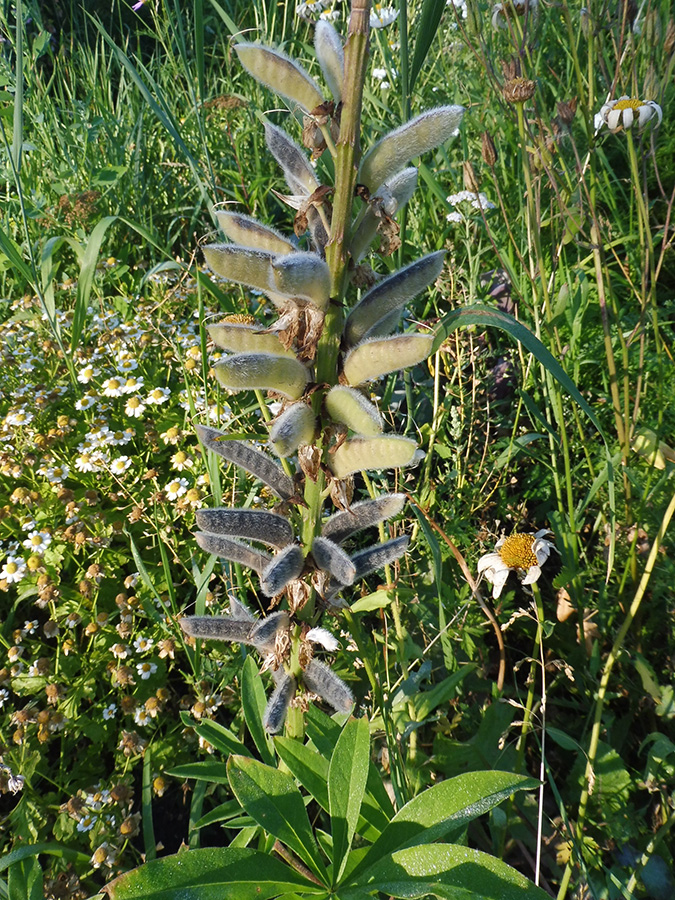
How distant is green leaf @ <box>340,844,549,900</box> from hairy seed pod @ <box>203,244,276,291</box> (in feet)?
2.81

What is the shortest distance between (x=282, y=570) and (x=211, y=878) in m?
0.46

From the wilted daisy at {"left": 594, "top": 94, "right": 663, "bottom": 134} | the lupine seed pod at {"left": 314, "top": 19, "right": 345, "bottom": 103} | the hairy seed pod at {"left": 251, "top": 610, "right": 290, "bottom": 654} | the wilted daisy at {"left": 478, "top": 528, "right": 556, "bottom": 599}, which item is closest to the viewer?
the lupine seed pod at {"left": 314, "top": 19, "right": 345, "bottom": 103}

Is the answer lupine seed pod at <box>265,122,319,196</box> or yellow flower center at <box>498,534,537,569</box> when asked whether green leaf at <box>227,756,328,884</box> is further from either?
lupine seed pod at <box>265,122,319,196</box>

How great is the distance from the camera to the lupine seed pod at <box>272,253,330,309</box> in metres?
0.84

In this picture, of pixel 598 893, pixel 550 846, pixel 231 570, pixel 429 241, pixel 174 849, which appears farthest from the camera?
pixel 429 241

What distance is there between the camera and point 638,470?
7.11ft

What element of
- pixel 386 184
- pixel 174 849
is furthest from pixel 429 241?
pixel 174 849

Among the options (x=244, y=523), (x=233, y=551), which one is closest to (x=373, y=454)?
(x=244, y=523)

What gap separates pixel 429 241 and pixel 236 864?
2.86 meters

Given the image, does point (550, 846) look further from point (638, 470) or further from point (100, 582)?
point (100, 582)

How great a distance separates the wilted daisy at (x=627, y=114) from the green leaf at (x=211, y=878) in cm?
193

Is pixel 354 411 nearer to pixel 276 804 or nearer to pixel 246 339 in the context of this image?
pixel 246 339

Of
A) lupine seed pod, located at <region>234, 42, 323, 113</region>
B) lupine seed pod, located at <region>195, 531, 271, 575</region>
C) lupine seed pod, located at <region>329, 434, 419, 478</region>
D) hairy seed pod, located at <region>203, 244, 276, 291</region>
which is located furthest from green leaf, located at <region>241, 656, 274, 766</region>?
lupine seed pod, located at <region>234, 42, 323, 113</region>

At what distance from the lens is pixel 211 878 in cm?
102
